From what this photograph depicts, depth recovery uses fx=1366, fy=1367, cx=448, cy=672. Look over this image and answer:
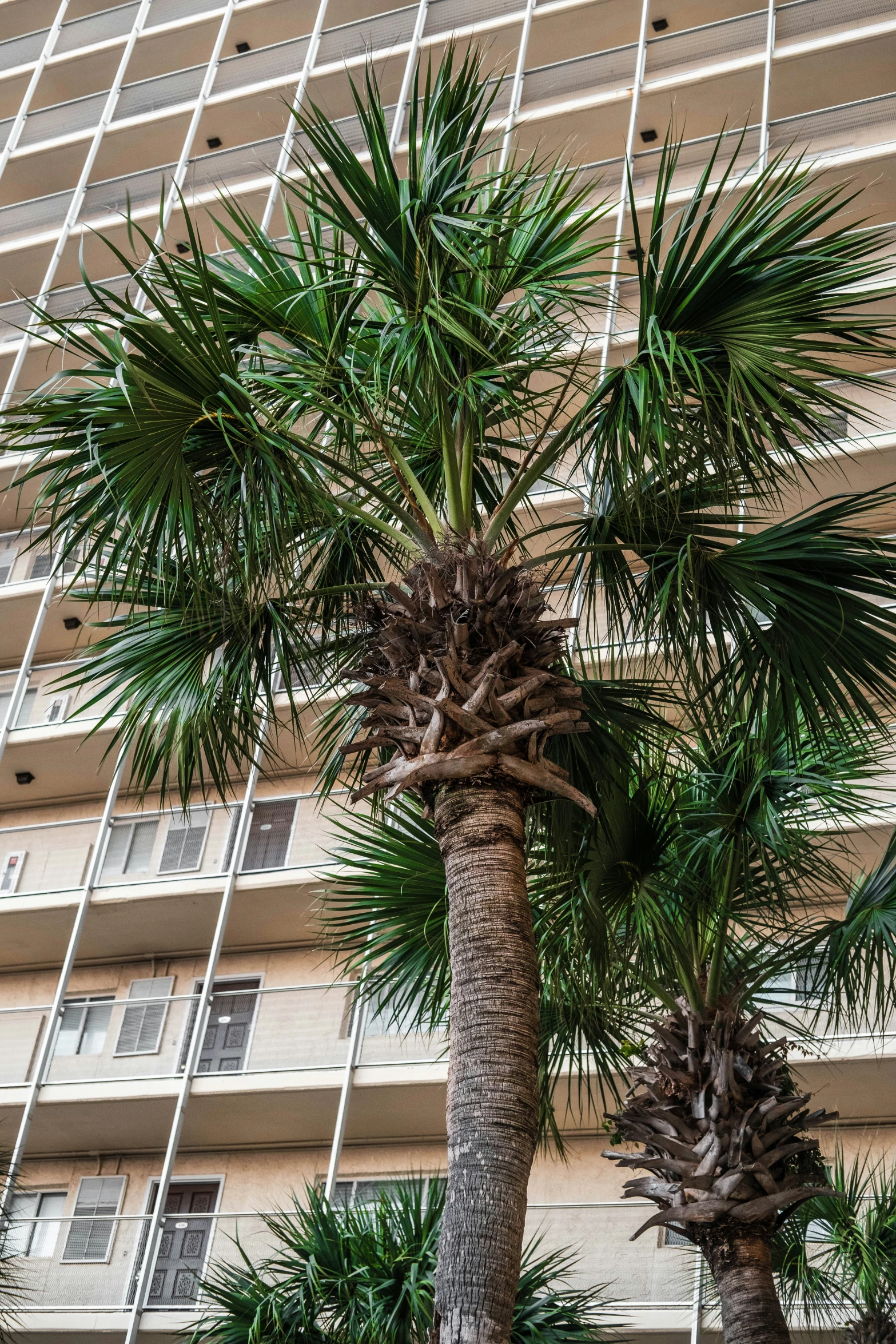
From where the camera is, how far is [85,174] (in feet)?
71.1

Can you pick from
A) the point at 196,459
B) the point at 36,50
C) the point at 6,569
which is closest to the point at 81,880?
the point at 6,569

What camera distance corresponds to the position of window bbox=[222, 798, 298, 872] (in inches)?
716

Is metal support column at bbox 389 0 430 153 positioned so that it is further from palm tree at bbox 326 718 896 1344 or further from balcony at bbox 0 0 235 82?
palm tree at bbox 326 718 896 1344

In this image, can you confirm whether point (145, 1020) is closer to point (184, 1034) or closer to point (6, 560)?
point (184, 1034)

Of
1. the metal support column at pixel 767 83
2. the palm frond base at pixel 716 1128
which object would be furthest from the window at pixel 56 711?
the palm frond base at pixel 716 1128

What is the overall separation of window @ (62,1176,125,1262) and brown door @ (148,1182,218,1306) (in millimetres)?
531

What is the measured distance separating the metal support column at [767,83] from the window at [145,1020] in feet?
41.6

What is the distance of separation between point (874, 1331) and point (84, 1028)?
11.6 metres

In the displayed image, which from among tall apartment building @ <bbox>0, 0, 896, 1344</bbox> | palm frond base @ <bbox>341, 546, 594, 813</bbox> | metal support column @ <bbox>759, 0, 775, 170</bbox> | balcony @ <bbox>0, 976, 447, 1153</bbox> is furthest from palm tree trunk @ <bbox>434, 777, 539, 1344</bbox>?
metal support column @ <bbox>759, 0, 775, 170</bbox>

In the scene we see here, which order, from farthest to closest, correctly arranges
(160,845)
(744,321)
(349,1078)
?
(160,845) → (349,1078) → (744,321)

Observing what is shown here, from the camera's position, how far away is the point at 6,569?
22.1m

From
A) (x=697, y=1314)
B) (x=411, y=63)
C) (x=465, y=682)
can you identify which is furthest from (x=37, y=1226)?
(x=411, y=63)

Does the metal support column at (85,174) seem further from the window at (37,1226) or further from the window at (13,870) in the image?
the window at (37,1226)

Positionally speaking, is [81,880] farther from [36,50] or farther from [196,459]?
[36,50]
